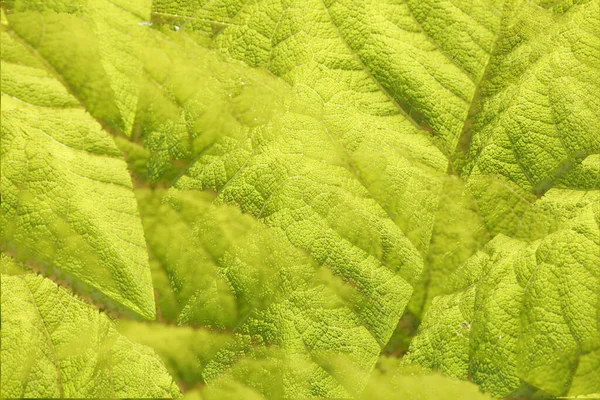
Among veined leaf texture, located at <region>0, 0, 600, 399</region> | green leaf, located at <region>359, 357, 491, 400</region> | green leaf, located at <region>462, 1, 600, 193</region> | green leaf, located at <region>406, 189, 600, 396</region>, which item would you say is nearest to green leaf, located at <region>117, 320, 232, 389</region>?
veined leaf texture, located at <region>0, 0, 600, 399</region>

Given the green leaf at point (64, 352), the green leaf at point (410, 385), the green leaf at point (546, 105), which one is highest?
the green leaf at point (546, 105)

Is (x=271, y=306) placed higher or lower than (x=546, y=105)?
lower

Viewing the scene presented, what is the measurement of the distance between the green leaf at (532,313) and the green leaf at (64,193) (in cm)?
83

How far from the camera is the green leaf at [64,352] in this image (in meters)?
1.54

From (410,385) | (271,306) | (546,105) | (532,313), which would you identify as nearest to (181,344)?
(271,306)

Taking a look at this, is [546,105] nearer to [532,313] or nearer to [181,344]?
[532,313]

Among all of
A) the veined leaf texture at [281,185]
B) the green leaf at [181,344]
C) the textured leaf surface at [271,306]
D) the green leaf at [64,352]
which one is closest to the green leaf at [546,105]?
the veined leaf texture at [281,185]

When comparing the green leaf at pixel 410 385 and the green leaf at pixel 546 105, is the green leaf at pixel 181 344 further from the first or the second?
the green leaf at pixel 546 105

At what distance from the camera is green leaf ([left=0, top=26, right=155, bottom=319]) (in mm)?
1524

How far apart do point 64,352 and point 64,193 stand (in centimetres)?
44

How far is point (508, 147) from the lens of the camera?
1504 millimetres

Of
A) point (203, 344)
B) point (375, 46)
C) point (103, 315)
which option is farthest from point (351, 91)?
point (103, 315)

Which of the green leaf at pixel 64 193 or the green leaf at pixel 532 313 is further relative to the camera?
the green leaf at pixel 64 193

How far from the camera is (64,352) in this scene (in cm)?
155
